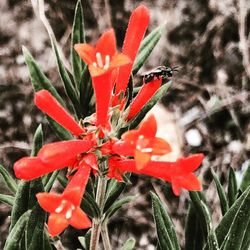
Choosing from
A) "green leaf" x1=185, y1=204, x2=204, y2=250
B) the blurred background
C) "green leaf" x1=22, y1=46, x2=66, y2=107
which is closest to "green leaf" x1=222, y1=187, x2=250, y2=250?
"green leaf" x1=185, y1=204, x2=204, y2=250

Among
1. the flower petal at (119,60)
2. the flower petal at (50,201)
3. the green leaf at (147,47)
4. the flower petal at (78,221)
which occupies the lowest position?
the flower petal at (78,221)

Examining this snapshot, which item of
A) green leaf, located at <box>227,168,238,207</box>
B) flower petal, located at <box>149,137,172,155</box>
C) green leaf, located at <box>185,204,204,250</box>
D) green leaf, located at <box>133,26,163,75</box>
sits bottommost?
green leaf, located at <box>185,204,204,250</box>

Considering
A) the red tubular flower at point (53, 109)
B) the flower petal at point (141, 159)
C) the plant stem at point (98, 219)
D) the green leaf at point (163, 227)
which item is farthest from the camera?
the green leaf at point (163, 227)

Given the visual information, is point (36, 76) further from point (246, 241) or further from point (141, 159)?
point (246, 241)

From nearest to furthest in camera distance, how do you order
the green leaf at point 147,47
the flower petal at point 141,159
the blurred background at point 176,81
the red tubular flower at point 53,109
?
the flower petal at point 141,159 → the red tubular flower at point 53,109 → the green leaf at point 147,47 → the blurred background at point 176,81

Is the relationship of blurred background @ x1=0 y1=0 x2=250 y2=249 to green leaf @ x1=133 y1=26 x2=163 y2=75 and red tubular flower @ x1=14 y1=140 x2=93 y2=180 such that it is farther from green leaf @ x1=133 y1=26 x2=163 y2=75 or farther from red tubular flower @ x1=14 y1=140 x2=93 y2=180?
red tubular flower @ x1=14 y1=140 x2=93 y2=180

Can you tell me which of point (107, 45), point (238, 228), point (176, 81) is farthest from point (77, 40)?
point (176, 81)

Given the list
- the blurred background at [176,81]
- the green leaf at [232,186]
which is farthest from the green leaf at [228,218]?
the blurred background at [176,81]

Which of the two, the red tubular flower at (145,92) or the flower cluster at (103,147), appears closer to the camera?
the flower cluster at (103,147)

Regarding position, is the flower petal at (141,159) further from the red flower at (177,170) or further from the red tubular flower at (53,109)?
the red tubular flower at (53,109)
